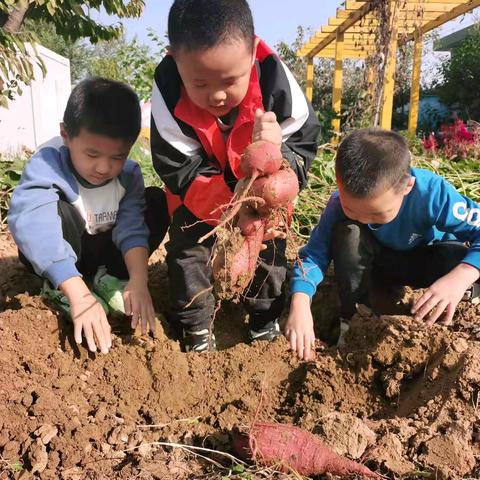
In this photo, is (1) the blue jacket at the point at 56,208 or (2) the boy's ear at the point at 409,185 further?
(2) the boy's ear at the point at 409,185

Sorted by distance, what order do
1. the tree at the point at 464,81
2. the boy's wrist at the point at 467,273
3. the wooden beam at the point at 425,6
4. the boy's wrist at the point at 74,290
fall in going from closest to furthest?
the boy's wrist at the point at 74,290 → the boy's wrist at the point at 467,273 → the wooden beam at the point at 425,6 → the tree at the point at 464,81

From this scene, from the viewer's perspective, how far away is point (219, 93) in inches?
71.9

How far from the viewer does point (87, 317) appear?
1.96m

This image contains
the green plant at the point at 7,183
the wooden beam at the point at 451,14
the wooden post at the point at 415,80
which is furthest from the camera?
the wooden post at the point at 415,80

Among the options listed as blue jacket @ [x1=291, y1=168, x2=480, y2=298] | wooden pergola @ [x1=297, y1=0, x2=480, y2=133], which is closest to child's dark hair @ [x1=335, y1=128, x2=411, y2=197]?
blue jacket @ [x1=291, y1=168, x2=480, y2=298]

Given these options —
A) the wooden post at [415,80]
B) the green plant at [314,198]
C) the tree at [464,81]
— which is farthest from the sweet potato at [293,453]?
the tree at [464,81]

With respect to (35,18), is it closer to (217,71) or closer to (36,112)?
(217,71)

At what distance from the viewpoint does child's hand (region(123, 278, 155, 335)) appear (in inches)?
83.0

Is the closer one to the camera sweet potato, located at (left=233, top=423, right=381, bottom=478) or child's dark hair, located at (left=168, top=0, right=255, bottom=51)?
sweet potato, located at (left=233, top=423, right=381, bottom=478)

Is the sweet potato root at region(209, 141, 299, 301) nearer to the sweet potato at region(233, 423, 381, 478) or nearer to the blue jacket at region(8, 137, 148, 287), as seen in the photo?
the sweet potato at region(233, 423, 381, 478)

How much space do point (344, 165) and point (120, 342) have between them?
43.2 inches

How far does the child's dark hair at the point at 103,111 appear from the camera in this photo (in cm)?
218

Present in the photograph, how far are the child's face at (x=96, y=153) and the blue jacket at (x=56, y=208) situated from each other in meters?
0.10

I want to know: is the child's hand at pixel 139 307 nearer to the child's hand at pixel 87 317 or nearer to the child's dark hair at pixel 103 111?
the child's hand at pixel 87 317
